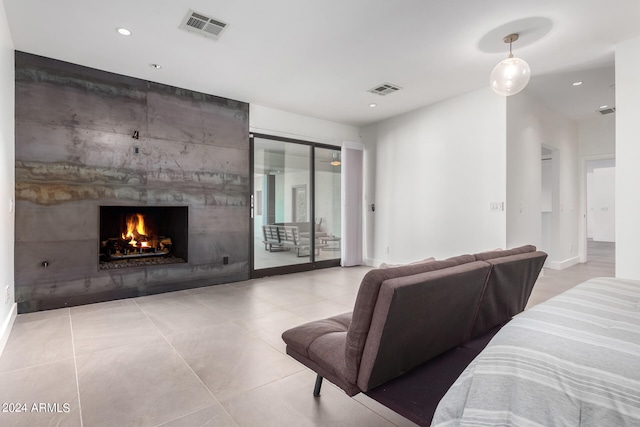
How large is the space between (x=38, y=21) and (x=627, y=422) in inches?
178

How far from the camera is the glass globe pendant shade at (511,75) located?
9.89 ft

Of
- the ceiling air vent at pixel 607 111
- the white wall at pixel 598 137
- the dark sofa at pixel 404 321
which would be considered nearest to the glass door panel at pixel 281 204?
the dark sofa at pixel 404 321

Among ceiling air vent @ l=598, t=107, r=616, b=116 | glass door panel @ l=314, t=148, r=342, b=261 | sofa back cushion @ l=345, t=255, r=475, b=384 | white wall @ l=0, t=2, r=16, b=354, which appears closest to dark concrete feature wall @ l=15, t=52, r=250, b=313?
white wall @ l=0, t=2, r=16, b=354

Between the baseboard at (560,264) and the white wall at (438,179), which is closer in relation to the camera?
the white wall at (438,179)

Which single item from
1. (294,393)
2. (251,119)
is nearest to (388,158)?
(251,119)

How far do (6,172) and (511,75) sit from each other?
4716 millimetres

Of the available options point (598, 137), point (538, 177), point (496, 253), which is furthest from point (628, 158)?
point (598, 137)

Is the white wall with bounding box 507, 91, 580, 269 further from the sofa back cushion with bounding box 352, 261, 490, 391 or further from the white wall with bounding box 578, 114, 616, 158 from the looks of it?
the sofa back cushion with bounding box 352, 261, 490, 391

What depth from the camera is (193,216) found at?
4.66m

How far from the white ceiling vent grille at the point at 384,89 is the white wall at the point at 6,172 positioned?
3943 millimetres

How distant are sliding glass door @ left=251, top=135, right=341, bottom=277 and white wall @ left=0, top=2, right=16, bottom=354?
112 inches

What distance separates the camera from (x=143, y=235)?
4973 mm

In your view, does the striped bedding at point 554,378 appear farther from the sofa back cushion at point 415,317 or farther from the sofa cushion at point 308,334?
the sofa cushion at point 308,334

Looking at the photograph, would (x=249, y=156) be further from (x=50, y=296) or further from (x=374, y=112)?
(x=50, y=296)
